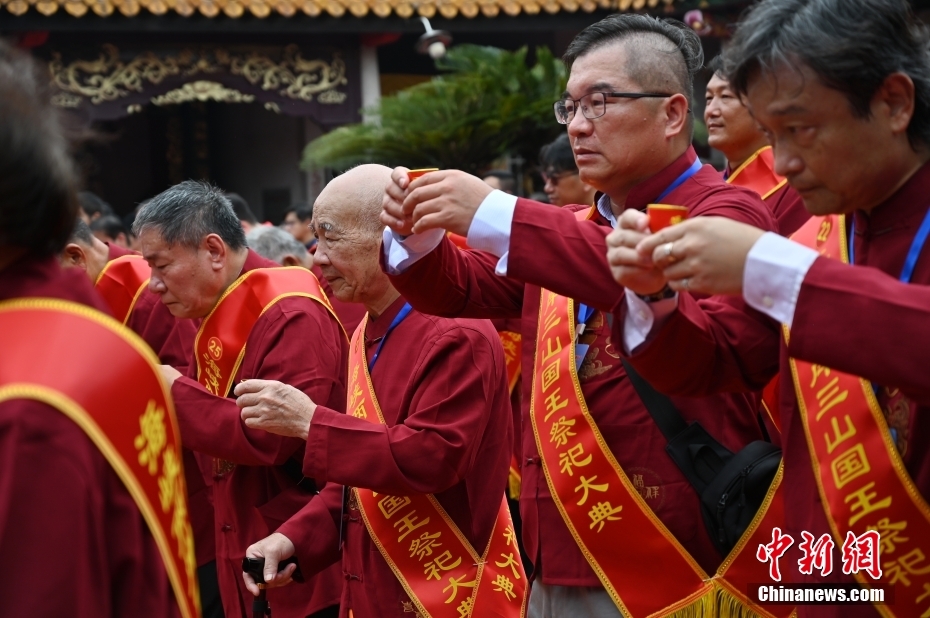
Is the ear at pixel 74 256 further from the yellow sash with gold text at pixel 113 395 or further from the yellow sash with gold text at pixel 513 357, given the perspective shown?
the yellow sash with gold text at pixel 113 395

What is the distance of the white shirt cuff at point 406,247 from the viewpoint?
284 cm

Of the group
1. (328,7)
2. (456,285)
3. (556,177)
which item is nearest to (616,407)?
(456,285)

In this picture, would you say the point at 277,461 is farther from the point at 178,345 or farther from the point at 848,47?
the point at 848,47

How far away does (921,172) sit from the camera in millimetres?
2252

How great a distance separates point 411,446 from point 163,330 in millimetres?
2548

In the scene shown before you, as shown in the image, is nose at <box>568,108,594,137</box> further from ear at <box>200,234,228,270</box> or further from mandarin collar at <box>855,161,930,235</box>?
ear at <box>200,234,228,270</box>

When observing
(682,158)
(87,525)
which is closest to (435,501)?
(682,158)

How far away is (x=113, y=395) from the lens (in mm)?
1991

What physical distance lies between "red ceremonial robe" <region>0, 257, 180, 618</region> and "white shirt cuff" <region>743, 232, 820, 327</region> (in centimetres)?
107

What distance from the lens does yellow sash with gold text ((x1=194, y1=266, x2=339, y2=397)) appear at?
4457 mm

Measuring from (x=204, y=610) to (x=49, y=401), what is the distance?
11.5ft

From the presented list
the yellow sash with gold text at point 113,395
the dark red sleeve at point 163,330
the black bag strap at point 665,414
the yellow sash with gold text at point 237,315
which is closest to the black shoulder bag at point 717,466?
the black bag strap at point 665,414

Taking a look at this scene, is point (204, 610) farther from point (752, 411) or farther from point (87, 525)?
point (87, 525)

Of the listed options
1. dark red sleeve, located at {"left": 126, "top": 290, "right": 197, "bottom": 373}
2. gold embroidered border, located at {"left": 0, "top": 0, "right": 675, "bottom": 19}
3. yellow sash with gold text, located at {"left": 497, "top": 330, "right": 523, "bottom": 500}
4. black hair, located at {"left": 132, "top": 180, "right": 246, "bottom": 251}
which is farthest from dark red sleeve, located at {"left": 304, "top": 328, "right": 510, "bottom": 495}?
gold embroidered border, located at {"left": 0, "top": 0, "right": 675, "bottom": 19}
